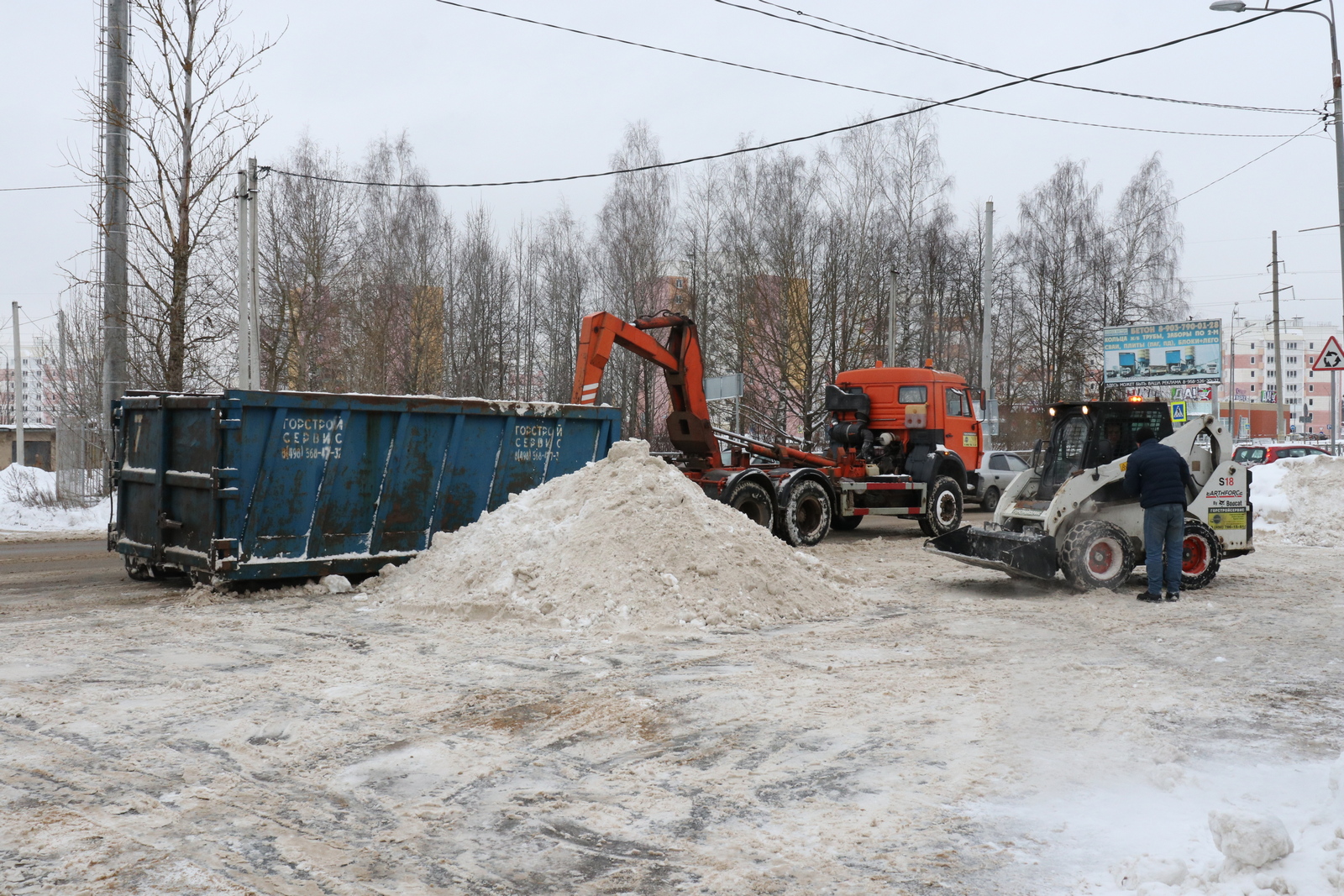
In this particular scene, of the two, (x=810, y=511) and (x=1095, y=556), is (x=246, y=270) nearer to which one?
(x=810, y=511)

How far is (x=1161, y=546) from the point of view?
10.6m

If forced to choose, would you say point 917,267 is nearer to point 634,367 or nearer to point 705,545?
point 634,367

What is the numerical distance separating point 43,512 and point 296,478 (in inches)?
459

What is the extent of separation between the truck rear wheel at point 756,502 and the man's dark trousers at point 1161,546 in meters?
5.67

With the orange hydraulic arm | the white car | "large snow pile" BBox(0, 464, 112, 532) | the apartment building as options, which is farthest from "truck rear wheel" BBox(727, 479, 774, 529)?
the apartment building

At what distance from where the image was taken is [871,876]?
3.83 metres

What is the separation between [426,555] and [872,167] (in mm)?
29990

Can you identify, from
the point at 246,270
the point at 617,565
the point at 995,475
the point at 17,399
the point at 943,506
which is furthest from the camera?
the point at 17,399

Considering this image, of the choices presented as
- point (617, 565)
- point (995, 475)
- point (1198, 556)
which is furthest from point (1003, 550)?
point (995, 475)

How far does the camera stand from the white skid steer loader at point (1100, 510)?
434 inches

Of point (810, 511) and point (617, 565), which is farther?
point (810, 511)

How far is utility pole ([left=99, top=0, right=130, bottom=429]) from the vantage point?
14844 mm

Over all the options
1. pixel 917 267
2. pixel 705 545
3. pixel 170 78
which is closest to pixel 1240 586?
pixel 705 545

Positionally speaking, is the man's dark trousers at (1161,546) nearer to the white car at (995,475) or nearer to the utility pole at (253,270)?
the white car at (995,475)
